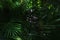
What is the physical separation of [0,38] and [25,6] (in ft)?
1.57

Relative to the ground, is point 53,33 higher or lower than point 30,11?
lower

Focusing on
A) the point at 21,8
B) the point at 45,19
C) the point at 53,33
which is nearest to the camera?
the point at 53,33

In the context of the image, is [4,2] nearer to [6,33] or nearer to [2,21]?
[2,21]

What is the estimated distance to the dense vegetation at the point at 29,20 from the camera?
50.8 inches

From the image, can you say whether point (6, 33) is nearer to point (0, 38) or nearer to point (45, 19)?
point (0, 38)

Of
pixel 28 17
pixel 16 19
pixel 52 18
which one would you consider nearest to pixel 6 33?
pixel 16 19

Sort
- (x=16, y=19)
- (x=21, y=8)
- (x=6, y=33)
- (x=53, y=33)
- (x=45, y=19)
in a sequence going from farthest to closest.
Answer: (x=21, y=8) < (x=16, y=19) < (x=6, y=33) < (x=45, y=19) < (x=53, y=33)

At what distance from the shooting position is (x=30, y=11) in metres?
1.86

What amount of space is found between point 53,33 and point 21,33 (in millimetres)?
457

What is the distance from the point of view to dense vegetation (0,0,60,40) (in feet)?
4.23

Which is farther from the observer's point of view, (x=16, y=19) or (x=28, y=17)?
(x=28, y=17)

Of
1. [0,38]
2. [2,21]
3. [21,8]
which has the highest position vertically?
[21,8]

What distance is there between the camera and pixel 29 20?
181 cm

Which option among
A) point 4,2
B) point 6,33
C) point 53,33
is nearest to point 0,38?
point 6,33
